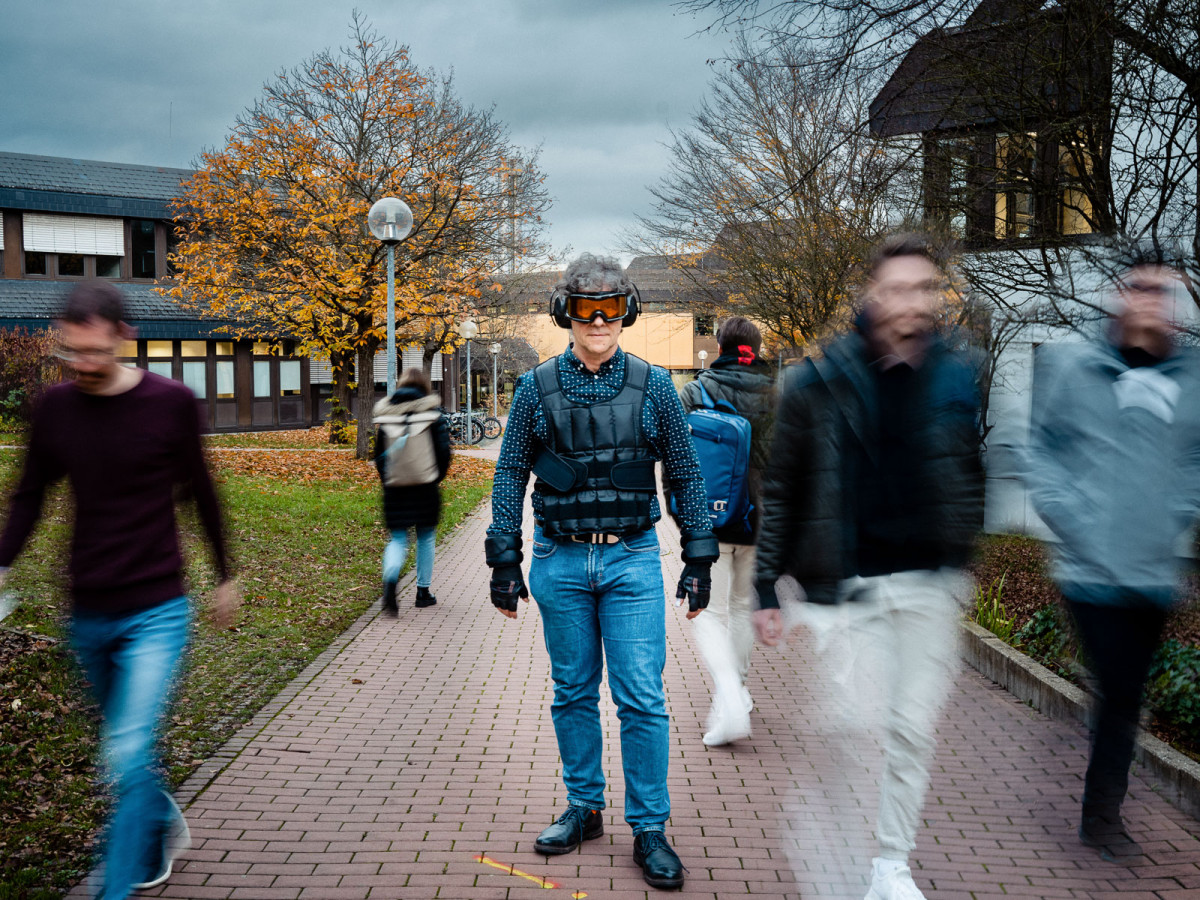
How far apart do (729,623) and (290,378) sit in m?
35.4

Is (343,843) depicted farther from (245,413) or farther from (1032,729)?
(245,413)

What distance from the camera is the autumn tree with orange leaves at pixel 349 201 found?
1984cm

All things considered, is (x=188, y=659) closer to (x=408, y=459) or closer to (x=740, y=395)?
(x=408, y=459)

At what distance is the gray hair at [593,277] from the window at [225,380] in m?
35.2

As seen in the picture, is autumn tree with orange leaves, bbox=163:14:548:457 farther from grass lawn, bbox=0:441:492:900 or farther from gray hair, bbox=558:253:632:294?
gray hair, bbox=558:253:632:294

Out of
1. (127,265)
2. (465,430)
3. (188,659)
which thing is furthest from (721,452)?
(127,265)

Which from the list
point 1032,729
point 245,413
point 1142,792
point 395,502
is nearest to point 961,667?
point 1032,729

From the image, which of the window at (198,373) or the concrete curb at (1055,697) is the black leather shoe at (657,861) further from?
the window at (198,373)

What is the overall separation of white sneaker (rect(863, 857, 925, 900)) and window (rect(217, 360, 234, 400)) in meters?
36.0

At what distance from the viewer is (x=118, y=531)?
316cm

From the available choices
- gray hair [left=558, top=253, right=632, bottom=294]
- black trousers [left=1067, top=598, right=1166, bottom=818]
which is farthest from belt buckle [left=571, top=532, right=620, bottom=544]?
black trousers [left=1067, top=598, right=1166, bottom=818]

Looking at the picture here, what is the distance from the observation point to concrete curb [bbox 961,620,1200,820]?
433cm

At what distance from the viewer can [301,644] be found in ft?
24.1

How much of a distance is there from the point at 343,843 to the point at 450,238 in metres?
A: 17.5
